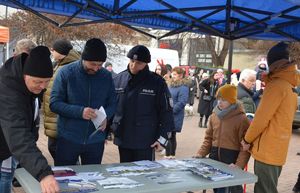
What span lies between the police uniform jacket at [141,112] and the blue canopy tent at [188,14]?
0.83 metres

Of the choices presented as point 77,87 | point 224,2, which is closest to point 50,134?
point 77,87

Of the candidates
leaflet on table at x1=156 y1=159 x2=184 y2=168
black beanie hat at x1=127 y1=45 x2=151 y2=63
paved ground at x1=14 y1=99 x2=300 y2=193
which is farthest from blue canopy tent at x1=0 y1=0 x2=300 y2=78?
paved ground at x1=14 y1=99 x2=300 y2=193

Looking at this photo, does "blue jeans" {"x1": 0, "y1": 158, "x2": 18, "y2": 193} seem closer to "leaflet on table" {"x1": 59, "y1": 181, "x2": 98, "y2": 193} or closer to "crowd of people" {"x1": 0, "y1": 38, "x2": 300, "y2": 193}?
"crowd of people" {"x1": 0, "y1": 38, "x2": 300, "y2": 193}

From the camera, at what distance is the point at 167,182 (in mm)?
2803

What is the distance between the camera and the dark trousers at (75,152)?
3.41m

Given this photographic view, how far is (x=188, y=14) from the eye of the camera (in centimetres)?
497

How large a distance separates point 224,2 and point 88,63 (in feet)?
6.72

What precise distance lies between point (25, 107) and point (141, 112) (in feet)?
4.87

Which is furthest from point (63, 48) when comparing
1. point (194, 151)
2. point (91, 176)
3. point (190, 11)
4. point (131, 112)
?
point (194, 151)

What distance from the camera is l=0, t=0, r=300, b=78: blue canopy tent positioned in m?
4.38

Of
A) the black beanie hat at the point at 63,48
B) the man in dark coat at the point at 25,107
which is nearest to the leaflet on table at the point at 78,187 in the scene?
the man in dark coat at the point at 25,107

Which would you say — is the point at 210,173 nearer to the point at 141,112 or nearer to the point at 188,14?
the point at 141,112

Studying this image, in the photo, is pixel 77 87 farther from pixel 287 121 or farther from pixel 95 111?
pixel 287 121

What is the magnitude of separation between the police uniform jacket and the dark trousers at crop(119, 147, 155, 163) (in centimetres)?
5
